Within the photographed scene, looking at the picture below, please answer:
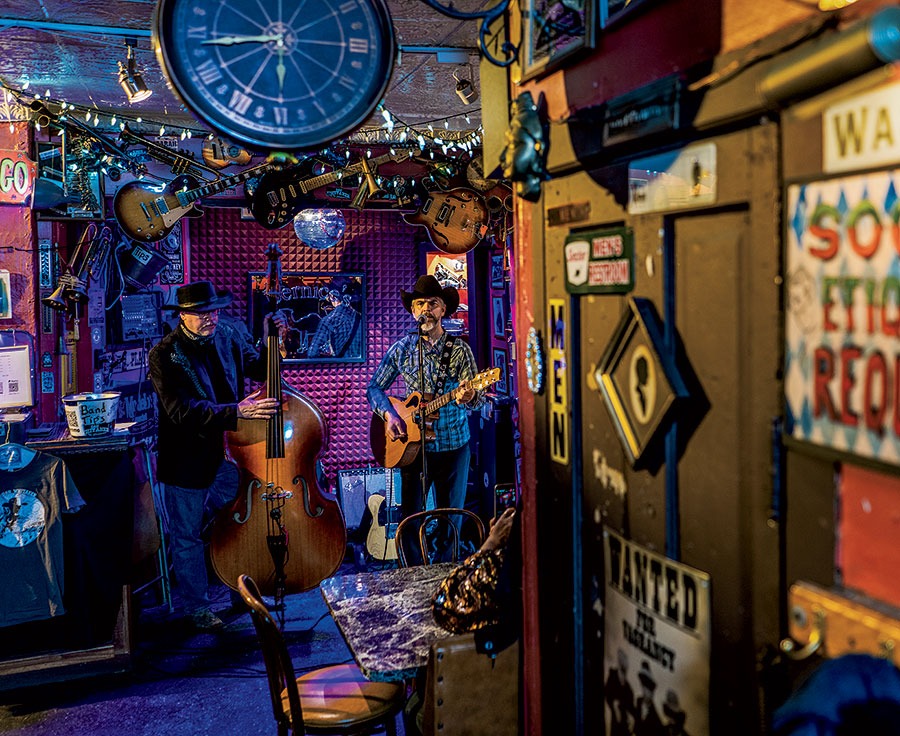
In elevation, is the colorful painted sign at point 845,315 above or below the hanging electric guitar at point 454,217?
below

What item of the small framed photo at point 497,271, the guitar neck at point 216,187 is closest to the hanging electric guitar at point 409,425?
the guitar neck at point 216,187

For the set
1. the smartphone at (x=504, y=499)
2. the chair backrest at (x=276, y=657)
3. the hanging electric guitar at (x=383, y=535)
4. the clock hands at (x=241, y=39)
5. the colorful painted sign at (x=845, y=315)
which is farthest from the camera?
the hanging electric guitar at (x=383, y=535)

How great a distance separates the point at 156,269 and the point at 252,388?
4.82 ft

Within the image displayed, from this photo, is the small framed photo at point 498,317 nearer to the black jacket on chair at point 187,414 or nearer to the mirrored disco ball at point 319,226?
the mirrored disco ball at point 319,226

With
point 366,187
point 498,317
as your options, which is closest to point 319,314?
point 498,317

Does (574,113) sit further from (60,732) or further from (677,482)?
(60,732)

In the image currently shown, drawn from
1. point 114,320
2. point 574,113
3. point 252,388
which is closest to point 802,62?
point 574,113

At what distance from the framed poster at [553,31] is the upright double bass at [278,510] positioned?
3.05 meters

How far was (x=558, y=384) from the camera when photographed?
101 inches

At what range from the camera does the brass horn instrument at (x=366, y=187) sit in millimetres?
6366

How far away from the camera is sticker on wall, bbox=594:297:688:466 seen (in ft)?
6.55

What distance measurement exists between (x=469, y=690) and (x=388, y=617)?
445 mm

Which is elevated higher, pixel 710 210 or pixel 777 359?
pixel 710 210

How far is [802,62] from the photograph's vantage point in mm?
1510
